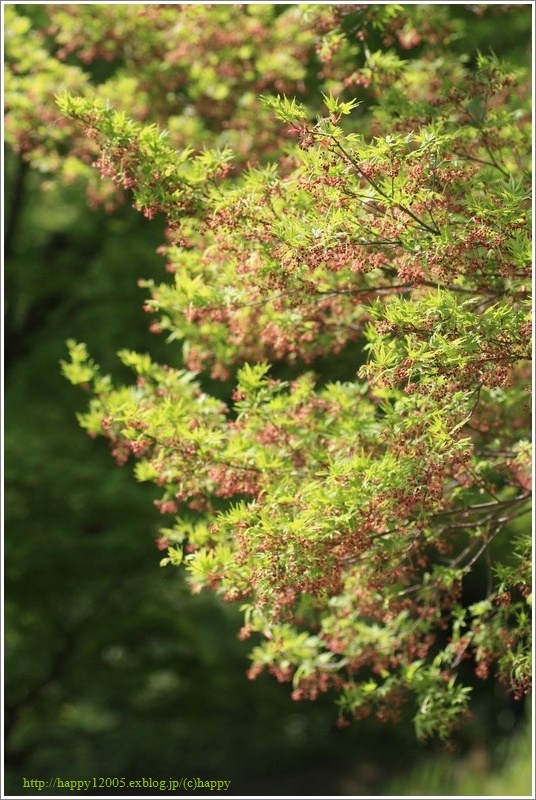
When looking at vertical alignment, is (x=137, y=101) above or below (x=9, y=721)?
above

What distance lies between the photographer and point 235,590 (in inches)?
158

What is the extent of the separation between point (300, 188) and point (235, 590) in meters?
1.63

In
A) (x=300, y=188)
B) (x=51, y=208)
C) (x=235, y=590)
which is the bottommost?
(x=235, y=590)

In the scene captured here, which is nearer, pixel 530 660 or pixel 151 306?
pixel 530 660

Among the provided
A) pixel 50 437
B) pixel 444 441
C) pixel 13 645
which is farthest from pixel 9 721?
pixel 444 441

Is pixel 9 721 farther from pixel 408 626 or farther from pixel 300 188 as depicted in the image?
pixel 300 188

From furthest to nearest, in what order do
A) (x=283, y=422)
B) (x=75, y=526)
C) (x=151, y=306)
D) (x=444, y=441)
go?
(x=75, y=526) < (x=151, y=306) < (x=283, y=422) < (x=444, y=441)

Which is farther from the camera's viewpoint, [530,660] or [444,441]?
[530,660]

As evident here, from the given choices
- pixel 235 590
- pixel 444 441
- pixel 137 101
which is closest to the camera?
pixel 444 441

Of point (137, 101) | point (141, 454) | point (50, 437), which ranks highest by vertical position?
point (137, 101)

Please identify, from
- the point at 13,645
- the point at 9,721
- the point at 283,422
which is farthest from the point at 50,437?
the point at 283,422

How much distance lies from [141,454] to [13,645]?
24.2ft

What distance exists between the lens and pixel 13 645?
11.0 m

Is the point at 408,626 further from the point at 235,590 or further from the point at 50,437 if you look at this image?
the point at 50,437
